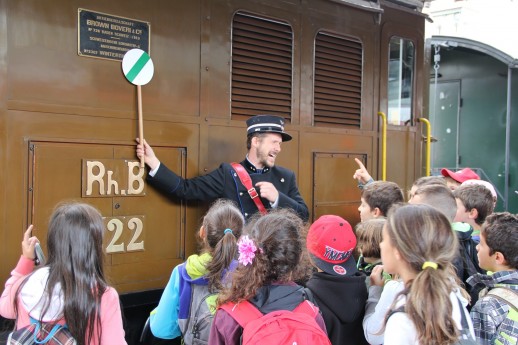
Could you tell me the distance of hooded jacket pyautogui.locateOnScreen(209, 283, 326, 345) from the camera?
1.71m

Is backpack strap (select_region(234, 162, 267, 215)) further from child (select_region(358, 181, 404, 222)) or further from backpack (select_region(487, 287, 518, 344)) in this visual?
backpack (select_region(487, 287, 518, 344))

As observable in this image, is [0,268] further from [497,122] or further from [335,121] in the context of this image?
[497,122]

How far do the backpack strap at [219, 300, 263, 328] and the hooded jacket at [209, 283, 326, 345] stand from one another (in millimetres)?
14

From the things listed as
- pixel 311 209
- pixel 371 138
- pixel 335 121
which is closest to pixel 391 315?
pixel 311 209

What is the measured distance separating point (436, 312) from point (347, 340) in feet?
1.83

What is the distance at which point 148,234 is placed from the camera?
2.89 metres

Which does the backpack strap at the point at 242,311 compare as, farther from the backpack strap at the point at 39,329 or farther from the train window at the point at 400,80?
the train window at the point at 400,80

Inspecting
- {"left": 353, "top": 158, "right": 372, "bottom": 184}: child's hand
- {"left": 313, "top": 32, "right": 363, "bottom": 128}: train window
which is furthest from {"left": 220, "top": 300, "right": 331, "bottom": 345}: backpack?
{"left": 313, "top": 32, "right": 363, "bottom": 128}: train window

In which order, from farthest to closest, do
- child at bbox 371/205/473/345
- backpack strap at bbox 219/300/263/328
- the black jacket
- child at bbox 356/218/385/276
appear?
1. child at bbox 356/218/385/276
2. the black jacket
3. backpack strap at bbox 219/300/263/328
4. child at bbox 371/205/473/345

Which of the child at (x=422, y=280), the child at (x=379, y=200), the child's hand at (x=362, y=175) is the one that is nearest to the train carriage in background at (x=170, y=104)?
the child's hand at (x=362, y=175)

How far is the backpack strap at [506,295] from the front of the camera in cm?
208

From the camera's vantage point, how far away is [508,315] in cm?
206

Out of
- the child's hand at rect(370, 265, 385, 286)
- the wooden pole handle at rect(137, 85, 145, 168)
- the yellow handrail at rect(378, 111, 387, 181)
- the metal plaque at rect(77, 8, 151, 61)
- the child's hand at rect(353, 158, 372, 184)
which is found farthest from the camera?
the yellow handrail at rect(378, 111, 387, 181)

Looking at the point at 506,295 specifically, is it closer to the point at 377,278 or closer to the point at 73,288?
the point at 377,278
